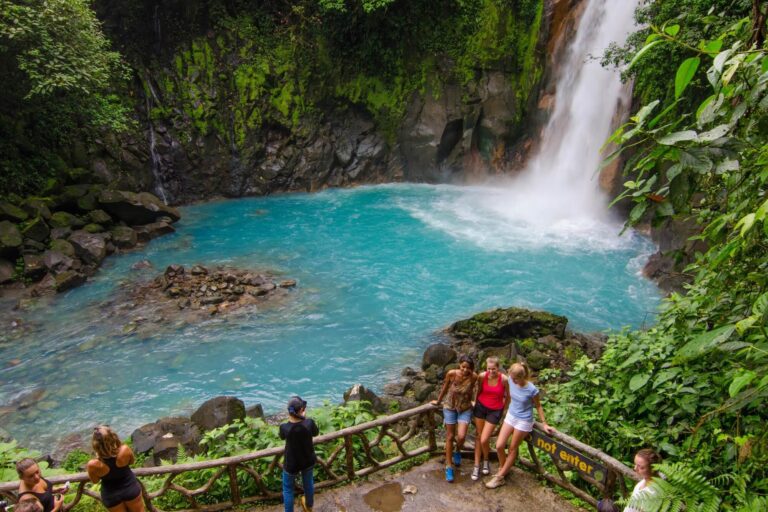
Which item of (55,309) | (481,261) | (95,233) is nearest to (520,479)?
(481,261)

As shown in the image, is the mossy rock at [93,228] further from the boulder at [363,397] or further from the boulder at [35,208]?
the boulder at [363,397]

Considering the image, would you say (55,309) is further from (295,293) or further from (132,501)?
(132,501)

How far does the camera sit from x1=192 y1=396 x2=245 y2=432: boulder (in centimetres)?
927

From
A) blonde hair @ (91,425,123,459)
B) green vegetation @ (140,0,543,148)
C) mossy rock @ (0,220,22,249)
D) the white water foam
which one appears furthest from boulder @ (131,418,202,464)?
green vegetation @ (140,0,543,148)

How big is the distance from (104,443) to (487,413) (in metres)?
4.25

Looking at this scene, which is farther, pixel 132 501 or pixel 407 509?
pixel 407 509

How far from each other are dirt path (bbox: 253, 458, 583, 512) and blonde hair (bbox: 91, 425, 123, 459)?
1899 millimetres

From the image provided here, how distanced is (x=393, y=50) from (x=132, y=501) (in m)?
24.2

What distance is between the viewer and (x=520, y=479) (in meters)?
6.23

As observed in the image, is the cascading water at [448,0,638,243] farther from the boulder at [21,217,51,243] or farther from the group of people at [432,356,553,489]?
the boulder at [21,217,51,243]

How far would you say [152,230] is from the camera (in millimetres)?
19828

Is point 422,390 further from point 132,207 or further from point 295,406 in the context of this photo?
point 132,207

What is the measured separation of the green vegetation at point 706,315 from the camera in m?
2.54

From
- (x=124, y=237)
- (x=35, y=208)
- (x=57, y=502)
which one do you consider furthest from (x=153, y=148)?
(x=57, y=502)
